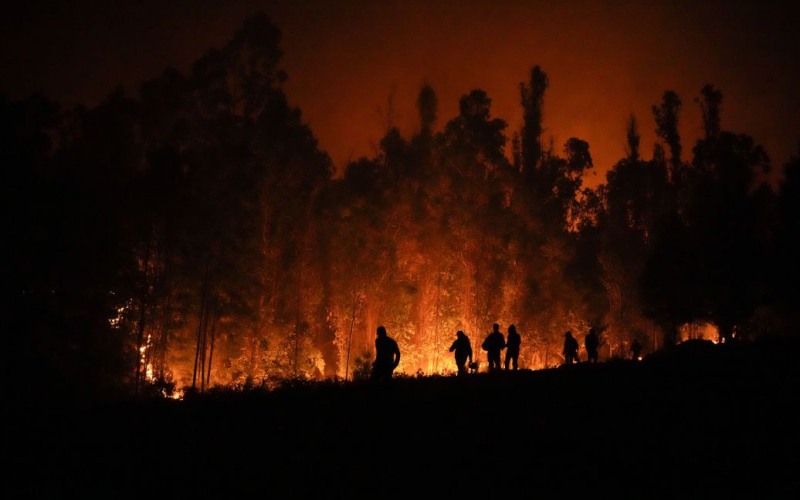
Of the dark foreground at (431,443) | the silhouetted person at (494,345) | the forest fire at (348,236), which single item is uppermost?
the forest fire at (348,236)

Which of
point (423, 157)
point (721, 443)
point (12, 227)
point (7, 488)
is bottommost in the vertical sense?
point (7, 488)

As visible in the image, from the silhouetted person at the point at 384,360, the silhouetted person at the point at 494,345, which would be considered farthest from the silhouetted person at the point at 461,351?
the silhouetted person at the point at 384,360

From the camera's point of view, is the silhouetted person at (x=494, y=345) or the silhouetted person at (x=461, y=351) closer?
the silhouetted person at (x=461, y=351)

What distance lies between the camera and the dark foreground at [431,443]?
22.8ft

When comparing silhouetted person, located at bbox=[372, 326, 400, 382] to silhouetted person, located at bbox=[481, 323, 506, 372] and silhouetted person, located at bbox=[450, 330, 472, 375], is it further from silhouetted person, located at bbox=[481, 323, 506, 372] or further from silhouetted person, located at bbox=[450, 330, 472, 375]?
silhouetted person, located at bbox=[481, 323, 506, 372]

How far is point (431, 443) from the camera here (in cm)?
834

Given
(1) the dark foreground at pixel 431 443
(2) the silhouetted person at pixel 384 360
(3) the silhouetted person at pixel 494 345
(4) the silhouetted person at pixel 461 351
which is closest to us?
(1) the dark foreground at pixel 431 443

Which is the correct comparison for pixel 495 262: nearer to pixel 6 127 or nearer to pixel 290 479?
pixel 6 127

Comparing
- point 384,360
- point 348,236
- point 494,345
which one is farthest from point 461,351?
point 348,236

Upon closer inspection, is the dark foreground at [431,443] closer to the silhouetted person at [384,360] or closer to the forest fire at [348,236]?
the silhouetted person at [384,360]

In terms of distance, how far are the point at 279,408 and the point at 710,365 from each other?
438 inches

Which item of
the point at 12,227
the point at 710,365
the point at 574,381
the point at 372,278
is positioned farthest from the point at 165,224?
the point at 710,365

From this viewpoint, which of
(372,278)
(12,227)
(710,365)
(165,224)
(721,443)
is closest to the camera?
(721,443)

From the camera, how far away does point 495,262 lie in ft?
128
